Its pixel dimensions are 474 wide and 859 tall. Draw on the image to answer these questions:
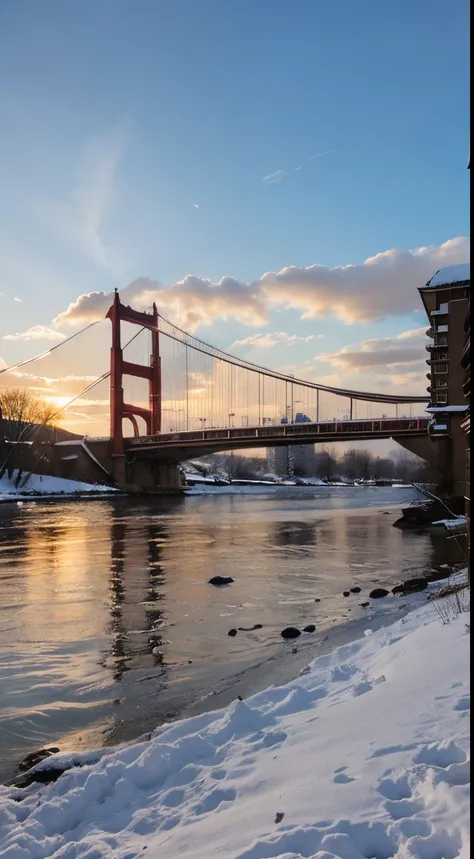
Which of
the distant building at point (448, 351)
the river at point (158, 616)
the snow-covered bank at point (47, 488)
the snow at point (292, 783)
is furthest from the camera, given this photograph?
the snow-covered bank at point (47, 488)

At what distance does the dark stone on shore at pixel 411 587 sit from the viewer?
515 inches

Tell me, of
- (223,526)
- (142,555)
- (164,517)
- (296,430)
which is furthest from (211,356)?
(142,555)

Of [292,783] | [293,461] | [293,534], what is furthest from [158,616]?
[293,461]

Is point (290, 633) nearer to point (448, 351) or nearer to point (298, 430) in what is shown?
point (448, 351)

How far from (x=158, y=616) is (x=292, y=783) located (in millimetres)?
8262

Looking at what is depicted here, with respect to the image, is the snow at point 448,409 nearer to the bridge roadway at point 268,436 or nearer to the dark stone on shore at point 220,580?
the bridge roadway at point 268,436

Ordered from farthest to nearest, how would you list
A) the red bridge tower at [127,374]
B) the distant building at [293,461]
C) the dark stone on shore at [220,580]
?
1. the distant building at [293,461]
2. the red bridge tower at [127,374]
3. the dark stone on shore at [220,580]

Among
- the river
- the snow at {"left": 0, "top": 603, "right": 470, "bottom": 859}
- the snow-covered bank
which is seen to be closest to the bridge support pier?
the snow-covered bank

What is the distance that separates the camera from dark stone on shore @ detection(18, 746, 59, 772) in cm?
549

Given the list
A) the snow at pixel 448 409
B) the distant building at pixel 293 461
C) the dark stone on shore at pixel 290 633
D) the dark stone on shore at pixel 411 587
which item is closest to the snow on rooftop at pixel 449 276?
the snow at pixel 448 409

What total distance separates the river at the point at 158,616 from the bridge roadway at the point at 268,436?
15418 mm

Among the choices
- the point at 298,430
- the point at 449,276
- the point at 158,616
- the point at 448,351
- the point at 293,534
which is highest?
the point at 449,276

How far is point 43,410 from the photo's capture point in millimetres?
61719

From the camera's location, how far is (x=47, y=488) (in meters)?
58.4
